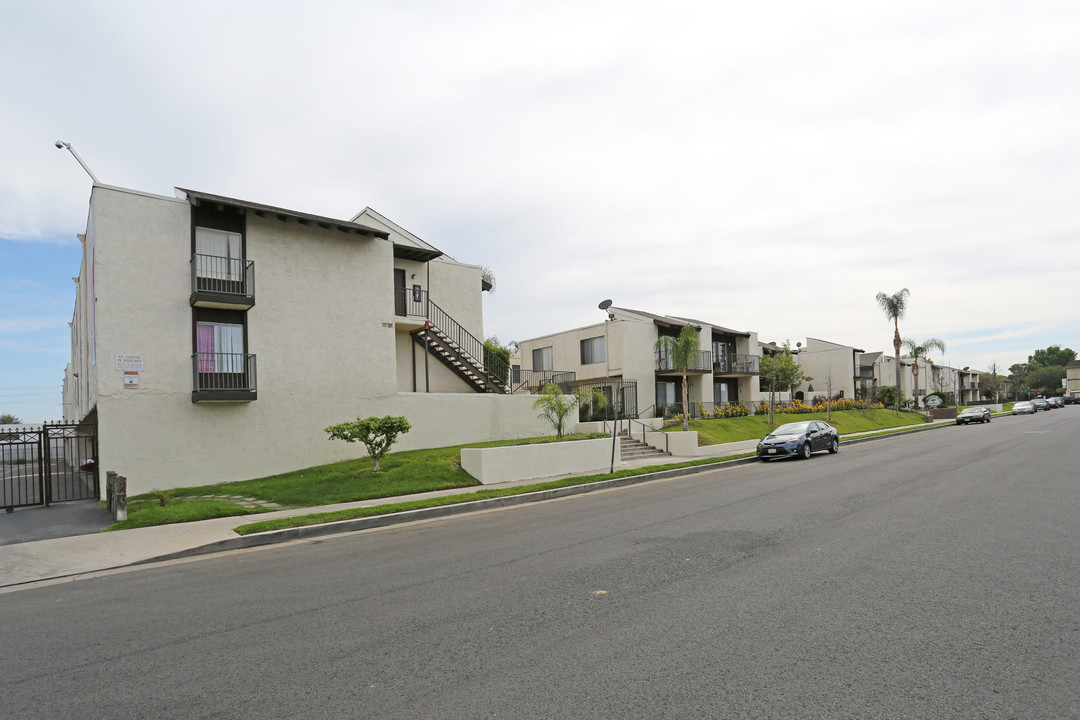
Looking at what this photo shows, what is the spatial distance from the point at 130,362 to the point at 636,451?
16.9 m

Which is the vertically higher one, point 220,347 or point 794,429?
point 220,347

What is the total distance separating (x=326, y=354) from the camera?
20953 millimetres

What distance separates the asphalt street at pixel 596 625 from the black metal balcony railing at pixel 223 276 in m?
11.6

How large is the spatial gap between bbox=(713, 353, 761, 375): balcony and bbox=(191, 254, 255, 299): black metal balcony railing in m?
30.4

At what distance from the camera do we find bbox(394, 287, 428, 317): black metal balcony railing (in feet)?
82.5

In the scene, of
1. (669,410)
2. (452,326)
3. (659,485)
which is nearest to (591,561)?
(659,485)

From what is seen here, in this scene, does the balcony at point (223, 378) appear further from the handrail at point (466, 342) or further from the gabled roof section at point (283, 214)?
the handrail at point (466, 342)

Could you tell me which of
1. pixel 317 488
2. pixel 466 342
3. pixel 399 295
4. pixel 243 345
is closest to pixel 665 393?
pixel 466 342

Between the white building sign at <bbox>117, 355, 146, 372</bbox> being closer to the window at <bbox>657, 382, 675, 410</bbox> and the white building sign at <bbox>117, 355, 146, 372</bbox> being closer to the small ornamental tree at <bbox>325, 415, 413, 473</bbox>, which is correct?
the small ornamental tree at <bbox>325, 415, 413, 473</bbox>

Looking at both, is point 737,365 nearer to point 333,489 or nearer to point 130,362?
point 333,489

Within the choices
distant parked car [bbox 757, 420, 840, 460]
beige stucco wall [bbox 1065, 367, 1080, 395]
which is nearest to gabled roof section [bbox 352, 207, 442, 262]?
distant parked car [bbox 757, 420, 840, 460]

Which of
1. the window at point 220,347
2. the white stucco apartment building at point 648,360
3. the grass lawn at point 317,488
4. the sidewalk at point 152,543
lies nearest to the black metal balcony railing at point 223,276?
the window at point 220,347

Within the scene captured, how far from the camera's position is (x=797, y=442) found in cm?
2205

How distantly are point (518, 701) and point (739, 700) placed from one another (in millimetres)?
1356
